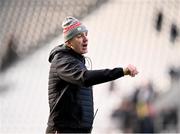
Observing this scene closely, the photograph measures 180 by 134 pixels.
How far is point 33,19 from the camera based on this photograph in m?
10.4

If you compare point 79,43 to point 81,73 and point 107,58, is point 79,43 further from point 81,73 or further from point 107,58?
point 107,58

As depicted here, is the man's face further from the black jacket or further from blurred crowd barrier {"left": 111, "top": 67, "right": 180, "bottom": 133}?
blurred crowd barrier {"left": 111, "top": 67, "right": 180, "bottom": 133}

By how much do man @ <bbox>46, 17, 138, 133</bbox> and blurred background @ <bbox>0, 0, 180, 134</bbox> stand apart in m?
5.02

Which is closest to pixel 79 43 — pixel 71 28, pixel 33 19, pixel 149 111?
pixel 71 28

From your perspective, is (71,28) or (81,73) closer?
(81,73)

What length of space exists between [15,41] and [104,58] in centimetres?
140

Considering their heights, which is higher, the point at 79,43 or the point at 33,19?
the point at 33,19

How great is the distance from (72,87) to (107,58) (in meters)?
7.15

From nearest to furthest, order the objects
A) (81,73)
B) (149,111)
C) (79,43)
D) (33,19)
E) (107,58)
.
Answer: (81,73), (79,43), (149,111), (107,58), (33,19)

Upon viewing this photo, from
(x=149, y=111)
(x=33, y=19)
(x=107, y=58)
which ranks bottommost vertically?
(x=149, y=111)

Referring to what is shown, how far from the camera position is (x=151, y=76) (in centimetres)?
889

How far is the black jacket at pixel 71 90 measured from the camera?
2527 millimetres

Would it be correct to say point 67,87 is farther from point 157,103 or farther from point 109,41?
point 109,41

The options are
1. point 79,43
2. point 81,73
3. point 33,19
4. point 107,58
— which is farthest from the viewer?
point 33,19
